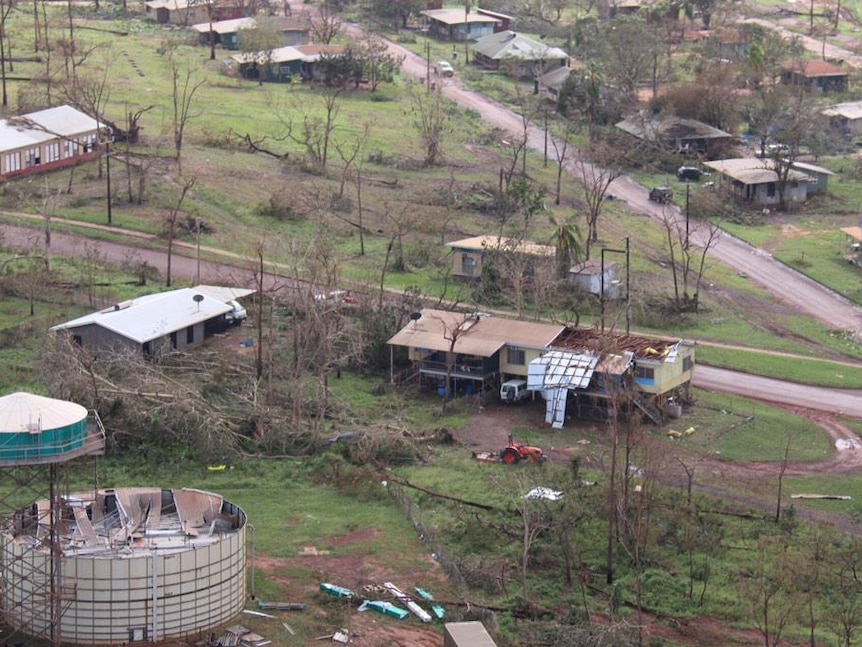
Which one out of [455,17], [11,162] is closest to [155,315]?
[11,162]

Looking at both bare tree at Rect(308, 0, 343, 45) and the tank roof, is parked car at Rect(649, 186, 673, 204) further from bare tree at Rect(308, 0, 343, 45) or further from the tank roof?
the tank roof

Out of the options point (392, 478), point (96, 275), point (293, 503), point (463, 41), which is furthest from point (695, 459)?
point (463, 41)

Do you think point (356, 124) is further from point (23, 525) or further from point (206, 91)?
point (23, 525)

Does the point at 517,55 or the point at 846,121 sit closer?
the point at 846,121

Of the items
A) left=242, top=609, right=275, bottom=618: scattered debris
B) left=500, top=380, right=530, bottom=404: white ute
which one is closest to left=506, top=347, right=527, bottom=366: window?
left=500, top=380, right=530, bottom=404: white ute

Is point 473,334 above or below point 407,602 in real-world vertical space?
above

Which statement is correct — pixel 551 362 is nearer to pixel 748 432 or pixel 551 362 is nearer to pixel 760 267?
pixel 748 432

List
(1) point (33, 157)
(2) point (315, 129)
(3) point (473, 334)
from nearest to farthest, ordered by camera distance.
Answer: (3) point (473, 334) → (1) point (33, 157) → (2) point (315, 129)

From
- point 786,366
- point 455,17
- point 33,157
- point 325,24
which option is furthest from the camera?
point 455,17
